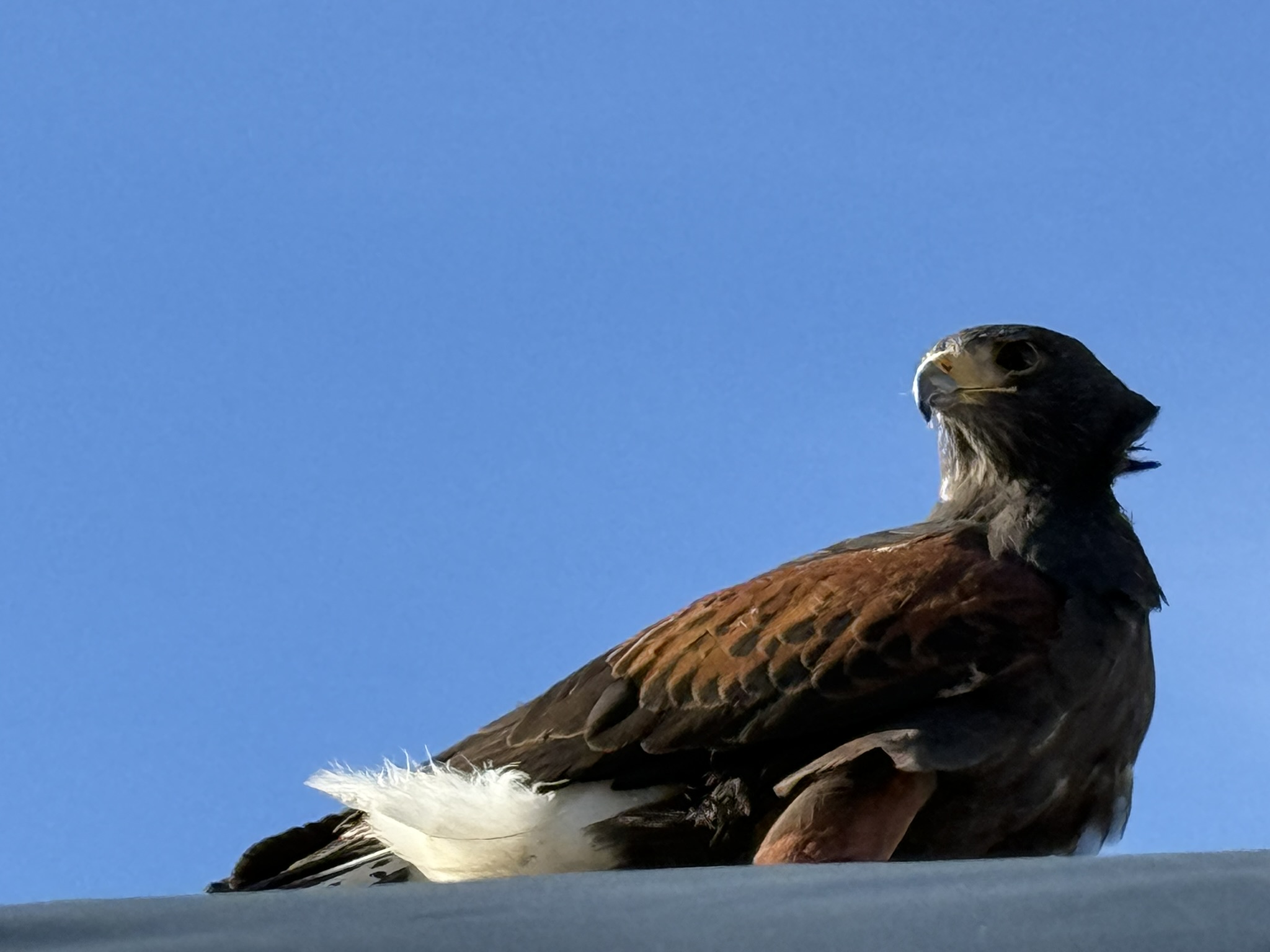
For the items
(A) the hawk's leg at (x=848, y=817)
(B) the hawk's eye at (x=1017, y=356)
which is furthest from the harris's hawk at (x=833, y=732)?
(B) the hawk's eye at (x=1017, y=356)

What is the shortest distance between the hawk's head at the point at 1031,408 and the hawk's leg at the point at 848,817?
4.55 ft

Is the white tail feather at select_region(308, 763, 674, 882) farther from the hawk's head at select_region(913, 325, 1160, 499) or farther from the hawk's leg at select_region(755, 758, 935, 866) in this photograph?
the hawk's head at select_region(913, 325, 1160, 499)

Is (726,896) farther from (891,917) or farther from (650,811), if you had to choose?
(650,811)

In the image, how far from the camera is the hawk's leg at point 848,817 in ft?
14.8

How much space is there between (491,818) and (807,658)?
3.71 ft

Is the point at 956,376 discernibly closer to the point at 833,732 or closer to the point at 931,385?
the point at 931,385

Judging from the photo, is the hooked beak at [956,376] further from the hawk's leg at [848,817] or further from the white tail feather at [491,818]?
the white tail feather at [491,818]

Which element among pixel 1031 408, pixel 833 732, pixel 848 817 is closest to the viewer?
pixel 848 817

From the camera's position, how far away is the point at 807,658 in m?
4.89

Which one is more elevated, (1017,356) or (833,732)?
(1017,356)

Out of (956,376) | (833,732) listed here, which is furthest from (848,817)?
(956,376)

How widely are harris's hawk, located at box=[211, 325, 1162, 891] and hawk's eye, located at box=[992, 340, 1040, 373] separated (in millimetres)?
420

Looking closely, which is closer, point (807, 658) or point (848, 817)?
point (848, 817)

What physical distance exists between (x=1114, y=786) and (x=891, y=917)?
3.52 meters
